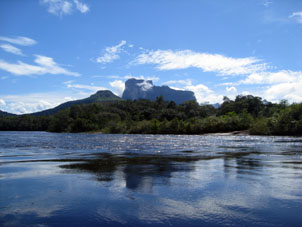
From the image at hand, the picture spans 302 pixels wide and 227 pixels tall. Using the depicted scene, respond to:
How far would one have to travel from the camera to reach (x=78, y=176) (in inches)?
508

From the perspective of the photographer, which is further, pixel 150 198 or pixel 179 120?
pixel 179 120

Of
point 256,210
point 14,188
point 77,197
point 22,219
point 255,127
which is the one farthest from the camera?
point 255,127

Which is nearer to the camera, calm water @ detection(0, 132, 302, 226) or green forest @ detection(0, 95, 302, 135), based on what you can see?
calm water @ detection(0, 132, 302, 226)

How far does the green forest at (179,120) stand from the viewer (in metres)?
87.5

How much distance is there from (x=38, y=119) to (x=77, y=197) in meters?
201

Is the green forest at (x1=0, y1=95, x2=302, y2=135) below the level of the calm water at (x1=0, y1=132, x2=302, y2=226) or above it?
above

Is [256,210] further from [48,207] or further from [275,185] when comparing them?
[48,207]

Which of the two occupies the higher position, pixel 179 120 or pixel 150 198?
pixel 179 120

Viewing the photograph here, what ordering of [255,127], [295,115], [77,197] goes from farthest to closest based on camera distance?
[255,127]
[295,115]
[77,197]

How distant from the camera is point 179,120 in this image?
146 meters

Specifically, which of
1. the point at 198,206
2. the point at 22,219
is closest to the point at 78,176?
the point at 22,219

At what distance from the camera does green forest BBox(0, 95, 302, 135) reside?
8747 centimetres

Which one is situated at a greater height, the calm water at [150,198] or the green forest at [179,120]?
the green forest at [179,120]

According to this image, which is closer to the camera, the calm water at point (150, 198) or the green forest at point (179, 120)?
the calm water at point (150, 198)
